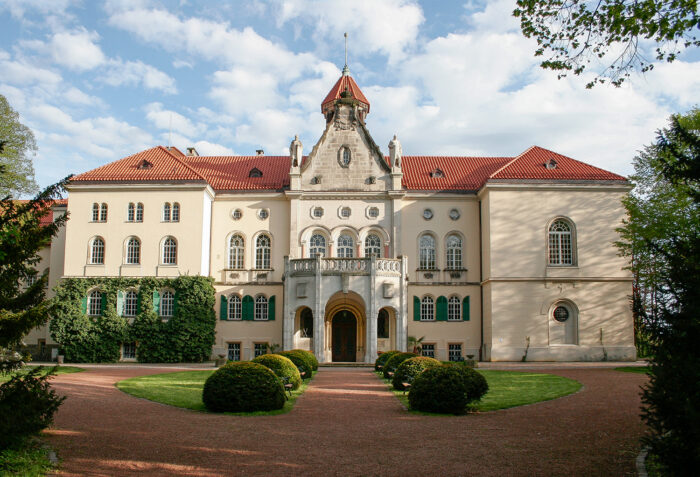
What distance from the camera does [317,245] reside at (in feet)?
133

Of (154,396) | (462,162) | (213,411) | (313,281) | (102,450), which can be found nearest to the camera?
(102,450)

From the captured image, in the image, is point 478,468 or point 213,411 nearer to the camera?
point 478,468

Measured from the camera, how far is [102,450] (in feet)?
36.3

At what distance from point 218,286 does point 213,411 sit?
2472 centimetres

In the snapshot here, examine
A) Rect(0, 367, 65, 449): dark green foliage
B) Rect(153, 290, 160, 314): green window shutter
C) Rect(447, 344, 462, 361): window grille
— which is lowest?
Rect(447, 344, 462, 361): window grille

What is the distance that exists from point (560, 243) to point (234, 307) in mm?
20314

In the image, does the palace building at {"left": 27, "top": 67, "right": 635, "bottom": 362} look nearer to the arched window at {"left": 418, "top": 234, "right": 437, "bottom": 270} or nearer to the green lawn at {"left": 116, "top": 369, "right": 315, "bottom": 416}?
the arched window at {"left": 418, "top": 234, "right": 437, "bottom": 270}

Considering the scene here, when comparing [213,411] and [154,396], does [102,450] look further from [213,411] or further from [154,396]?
[154,396]

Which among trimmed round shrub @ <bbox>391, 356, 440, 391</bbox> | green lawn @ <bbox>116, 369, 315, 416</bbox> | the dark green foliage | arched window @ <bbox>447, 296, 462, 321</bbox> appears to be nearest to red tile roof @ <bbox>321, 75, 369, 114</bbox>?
arched window @ <bbox>447, 296, 462, 321</bbox>

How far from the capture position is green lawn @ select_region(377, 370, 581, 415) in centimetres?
1784

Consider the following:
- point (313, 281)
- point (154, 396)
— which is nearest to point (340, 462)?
point (154, 396)

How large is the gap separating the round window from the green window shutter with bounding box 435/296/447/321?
21.4 feet

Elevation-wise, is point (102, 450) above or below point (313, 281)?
below

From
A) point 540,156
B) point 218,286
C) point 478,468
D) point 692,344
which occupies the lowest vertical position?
point 478,468
